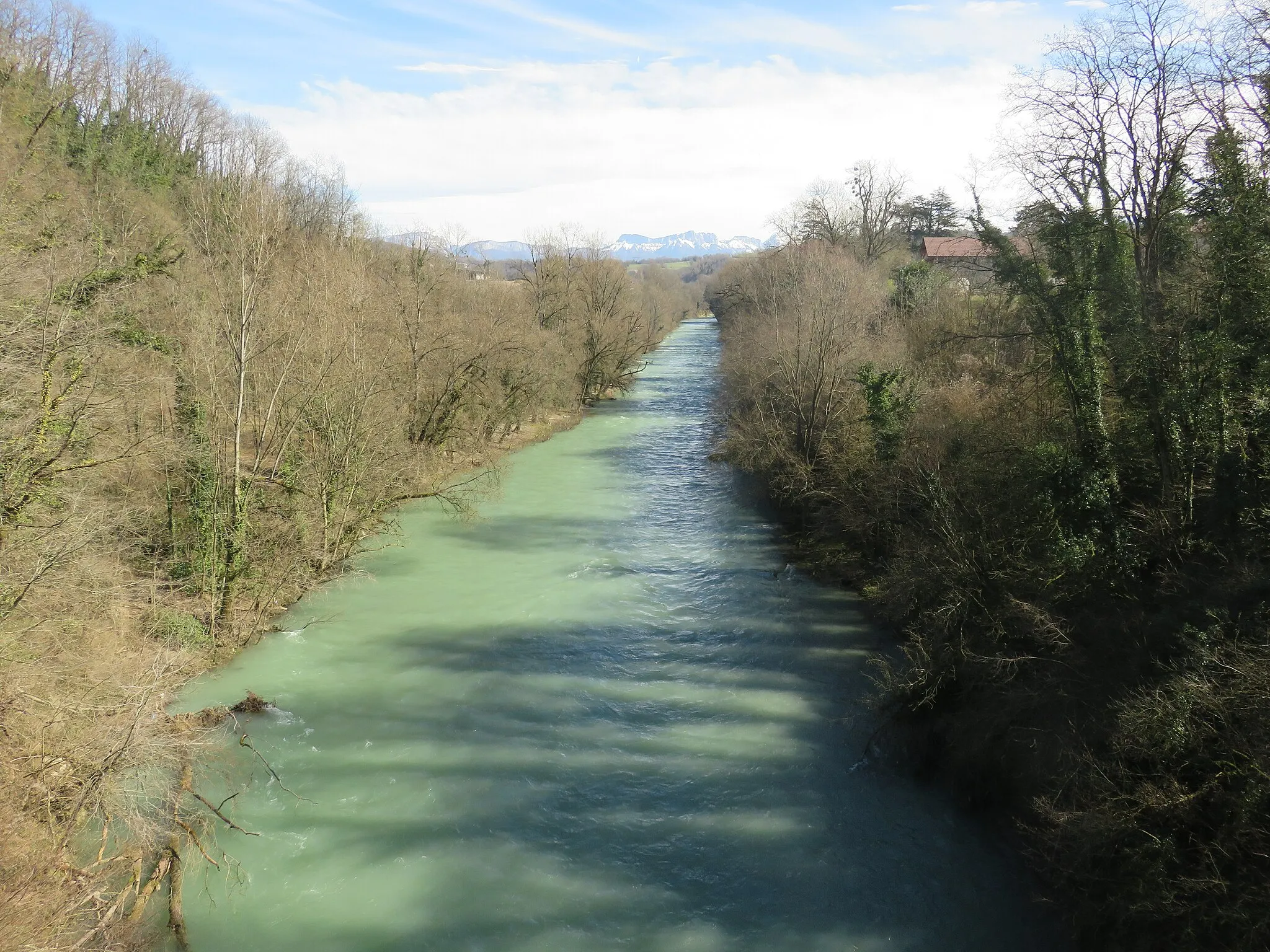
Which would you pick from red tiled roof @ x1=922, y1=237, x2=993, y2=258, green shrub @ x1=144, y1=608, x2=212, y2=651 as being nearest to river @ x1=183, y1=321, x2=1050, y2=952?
green shrub @ x1=144, y1=608, x2=212, y2=651

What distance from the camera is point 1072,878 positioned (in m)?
9.59

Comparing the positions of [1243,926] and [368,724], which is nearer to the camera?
[1243,926]

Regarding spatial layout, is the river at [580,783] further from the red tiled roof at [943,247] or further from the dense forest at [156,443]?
the red tiled roof at [943,247]

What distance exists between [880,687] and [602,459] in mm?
20943

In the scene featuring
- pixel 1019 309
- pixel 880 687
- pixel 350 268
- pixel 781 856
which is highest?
pixel 350 268

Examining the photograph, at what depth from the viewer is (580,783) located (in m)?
12.2

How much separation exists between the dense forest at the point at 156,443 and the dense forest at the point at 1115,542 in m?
10.7

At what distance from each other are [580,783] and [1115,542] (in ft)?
30.0

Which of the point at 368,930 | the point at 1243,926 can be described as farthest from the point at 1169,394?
the point at 368,930

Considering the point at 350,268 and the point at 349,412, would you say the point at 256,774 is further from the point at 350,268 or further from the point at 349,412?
the point at 350,268

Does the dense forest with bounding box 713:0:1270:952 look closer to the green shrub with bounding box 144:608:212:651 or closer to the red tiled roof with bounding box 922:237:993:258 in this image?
the green shrub with bounding box 144:608:212:651

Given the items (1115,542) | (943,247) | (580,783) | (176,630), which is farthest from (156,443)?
(943,247)

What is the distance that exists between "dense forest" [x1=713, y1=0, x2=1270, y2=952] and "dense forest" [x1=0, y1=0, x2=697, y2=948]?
10.7m

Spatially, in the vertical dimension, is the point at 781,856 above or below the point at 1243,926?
below
